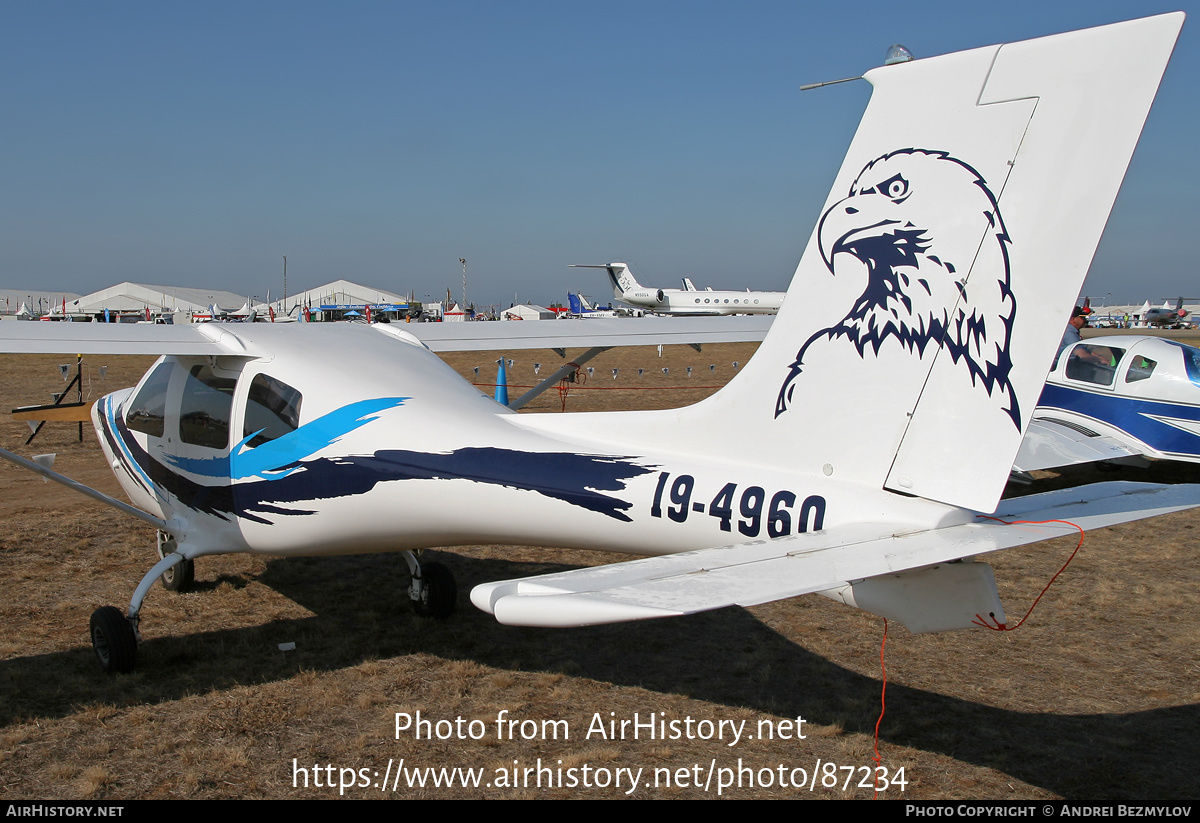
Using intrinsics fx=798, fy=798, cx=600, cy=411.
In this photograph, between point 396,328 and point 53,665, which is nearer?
point 53,665

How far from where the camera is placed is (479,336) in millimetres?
7422

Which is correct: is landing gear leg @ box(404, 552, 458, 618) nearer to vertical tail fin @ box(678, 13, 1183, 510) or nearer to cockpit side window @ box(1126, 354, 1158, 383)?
vertical tail fin @ box(678, 13, 1183, 510)

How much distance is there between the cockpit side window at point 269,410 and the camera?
5.19m

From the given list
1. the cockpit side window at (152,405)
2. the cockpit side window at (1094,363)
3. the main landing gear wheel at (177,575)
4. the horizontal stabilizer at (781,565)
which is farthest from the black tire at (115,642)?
the cockpit side window at (1094,363)

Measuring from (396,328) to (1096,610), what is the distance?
6271 millimetres

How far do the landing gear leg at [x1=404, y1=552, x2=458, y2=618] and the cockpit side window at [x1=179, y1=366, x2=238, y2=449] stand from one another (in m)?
1.72

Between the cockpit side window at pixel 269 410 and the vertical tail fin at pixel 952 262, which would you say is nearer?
the vertical tail fin at pixel 952 262

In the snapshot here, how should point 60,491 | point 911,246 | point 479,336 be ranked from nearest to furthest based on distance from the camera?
1. point 911,246
2. point 479,336
3. point 60,491

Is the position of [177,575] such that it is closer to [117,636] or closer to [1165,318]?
[117,636]

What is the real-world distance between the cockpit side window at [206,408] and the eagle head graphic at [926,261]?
399cm

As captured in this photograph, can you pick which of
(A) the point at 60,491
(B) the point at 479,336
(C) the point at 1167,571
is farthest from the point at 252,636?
(C) the point at 1167,571

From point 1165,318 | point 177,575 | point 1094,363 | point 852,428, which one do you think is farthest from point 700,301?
point 1165,318

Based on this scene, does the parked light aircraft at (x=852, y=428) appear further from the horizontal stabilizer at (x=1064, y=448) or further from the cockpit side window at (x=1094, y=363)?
the cockpit side window at (x=1094, y=363)
